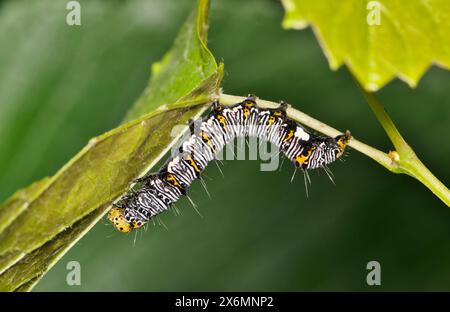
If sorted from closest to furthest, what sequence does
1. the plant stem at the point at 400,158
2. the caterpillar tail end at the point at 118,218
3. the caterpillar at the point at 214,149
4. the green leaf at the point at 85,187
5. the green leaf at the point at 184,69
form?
the green leaf at the point at 85,187 < the plant stem at the point at 400,158 < the green leaf at the point at 184,69 < the caterpillar at the point at 214,149 < the caterpillar tail end at the point at 118,218

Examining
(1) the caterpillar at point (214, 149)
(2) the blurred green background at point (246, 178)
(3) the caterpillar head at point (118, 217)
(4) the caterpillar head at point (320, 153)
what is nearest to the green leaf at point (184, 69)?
(1) the caterpillar at point (214, 149)

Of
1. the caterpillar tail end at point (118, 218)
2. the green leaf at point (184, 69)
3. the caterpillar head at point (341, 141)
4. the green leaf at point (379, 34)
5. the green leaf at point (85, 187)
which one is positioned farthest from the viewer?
the caterpillar tail end at point (118, 218)

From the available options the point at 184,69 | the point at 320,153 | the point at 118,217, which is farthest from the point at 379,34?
the point at 118,217

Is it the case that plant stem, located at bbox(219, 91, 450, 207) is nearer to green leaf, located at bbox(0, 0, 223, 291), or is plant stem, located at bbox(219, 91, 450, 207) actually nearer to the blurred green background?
green leaf, located at bbox(0, 0, 223, 291)

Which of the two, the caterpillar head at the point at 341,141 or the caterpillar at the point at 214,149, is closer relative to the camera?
the caterpillar head at the point at 341,141

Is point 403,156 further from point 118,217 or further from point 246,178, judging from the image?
point 246,178

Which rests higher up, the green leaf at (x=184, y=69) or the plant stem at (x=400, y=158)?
the green leaf at (x=184, y=69)

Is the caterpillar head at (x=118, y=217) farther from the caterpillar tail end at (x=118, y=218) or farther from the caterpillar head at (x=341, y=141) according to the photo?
the caterpillar head at (x=341, y=141)
